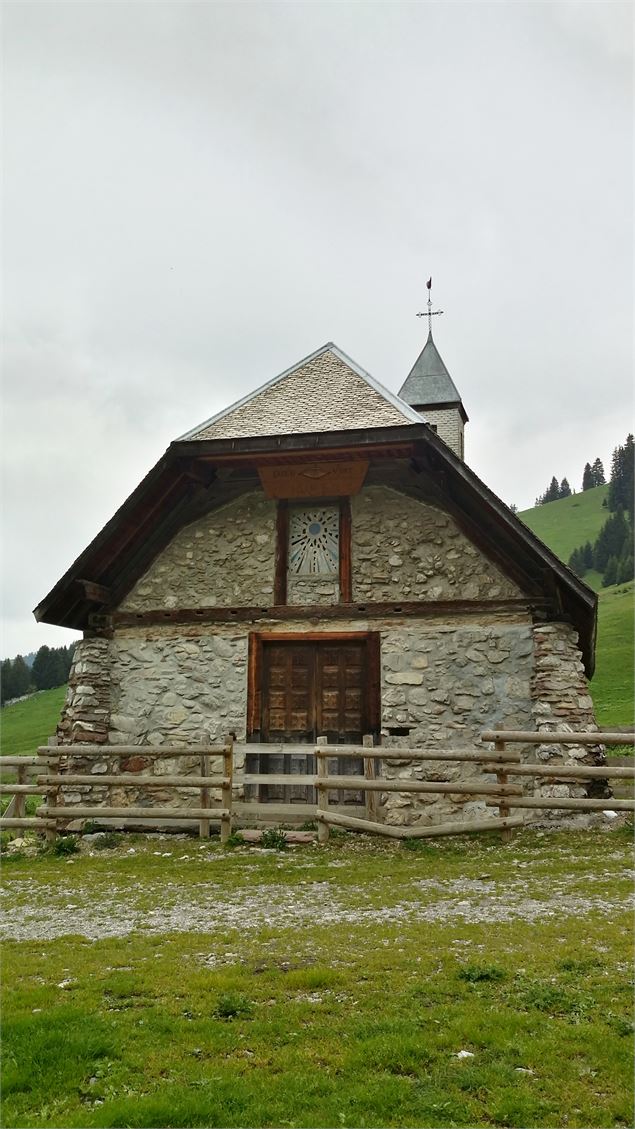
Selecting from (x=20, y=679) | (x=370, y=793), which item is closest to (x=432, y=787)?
(x=370, y=793)

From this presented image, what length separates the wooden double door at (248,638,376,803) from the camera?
1191cm

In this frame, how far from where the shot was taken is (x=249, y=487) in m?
13.2

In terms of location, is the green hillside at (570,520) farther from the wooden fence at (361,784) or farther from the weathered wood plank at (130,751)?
the weathered wood plank at (130,751)

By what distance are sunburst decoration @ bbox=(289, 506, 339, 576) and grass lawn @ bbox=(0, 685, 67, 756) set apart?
22.4 metres

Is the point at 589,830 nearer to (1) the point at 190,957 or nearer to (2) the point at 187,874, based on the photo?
(2) the point at 187,874

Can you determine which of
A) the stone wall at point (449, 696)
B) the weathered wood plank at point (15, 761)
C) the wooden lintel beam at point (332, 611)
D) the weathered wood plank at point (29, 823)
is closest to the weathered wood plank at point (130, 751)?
the weathered wood plank at point (15, 761)

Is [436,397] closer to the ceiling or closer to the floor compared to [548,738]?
closer to the ceiling

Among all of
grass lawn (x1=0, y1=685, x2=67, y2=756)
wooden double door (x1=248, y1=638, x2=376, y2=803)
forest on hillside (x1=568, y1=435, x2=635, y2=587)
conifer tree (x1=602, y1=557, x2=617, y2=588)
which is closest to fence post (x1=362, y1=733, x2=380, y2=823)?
wooden double door (x1=248, y1=638, x2=376, y2=803)

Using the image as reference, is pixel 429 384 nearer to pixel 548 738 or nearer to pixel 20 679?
pixel 548 738

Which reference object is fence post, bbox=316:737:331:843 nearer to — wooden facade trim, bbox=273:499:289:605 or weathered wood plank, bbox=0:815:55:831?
wooden facade trim, bbox=273:499:289:605

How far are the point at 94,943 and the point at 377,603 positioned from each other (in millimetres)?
6980

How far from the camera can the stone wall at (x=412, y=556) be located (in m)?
11.8

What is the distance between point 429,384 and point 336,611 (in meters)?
13.3

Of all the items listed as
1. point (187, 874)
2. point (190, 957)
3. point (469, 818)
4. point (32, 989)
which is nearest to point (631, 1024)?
point (190, 957)
